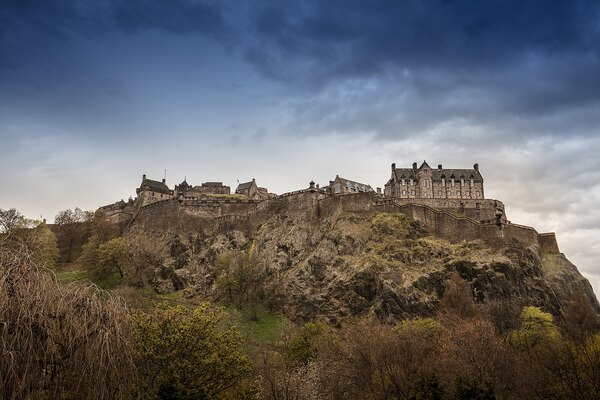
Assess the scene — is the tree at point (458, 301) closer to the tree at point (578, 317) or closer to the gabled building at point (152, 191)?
the tree at point (578, 317)

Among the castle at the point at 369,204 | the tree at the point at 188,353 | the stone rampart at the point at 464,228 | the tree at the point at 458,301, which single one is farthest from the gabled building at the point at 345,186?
the tree at the point at 188,353

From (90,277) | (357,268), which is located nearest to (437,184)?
(357,268)

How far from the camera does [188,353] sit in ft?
100

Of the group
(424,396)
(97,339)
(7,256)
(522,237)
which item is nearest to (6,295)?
(7,256)

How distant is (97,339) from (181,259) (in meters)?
60.5

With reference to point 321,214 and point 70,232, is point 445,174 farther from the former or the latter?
point 70,232

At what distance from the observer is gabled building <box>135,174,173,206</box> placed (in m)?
94.4

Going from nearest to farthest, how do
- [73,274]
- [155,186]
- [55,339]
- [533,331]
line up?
[55,339] < [533,331] < [73,274] < [155,186]

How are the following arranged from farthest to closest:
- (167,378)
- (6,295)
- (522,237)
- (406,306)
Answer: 1. (522,237)
2. (406,306)
3. (167,378)
4. (6,295)

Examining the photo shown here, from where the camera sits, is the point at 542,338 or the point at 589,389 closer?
the point at 589,389

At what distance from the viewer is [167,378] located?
26484 mm

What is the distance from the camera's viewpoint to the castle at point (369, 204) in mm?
68250

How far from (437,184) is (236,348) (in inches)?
3015

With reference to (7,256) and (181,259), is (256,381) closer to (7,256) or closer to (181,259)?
(7,256)
